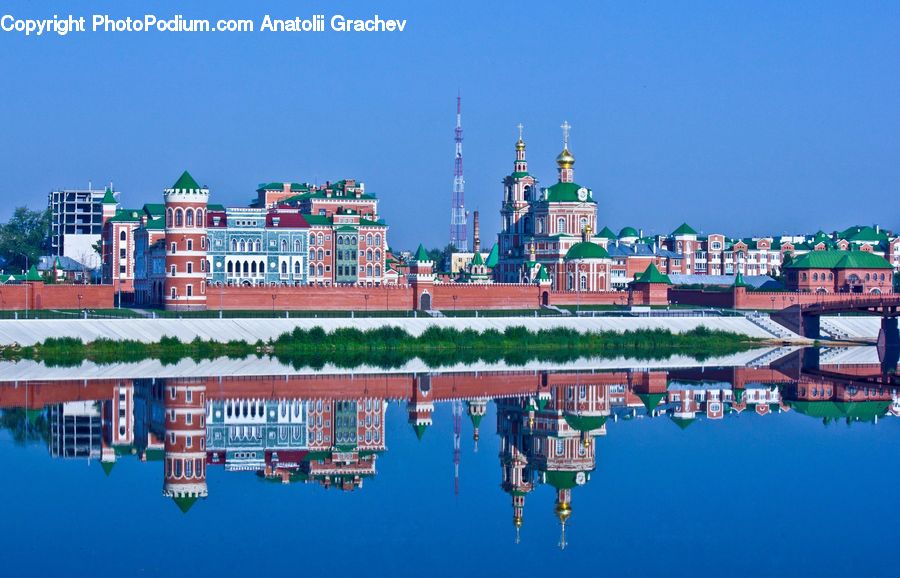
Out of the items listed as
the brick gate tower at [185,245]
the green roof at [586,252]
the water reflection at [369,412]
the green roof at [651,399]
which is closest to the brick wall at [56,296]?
the brick gate tower at [185,245]

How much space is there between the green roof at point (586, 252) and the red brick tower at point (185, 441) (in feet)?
117

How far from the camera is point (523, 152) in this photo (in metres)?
89.2

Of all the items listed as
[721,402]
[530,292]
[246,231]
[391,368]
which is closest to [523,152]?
[530,292]

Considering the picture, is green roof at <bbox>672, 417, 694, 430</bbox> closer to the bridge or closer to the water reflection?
the water reflection

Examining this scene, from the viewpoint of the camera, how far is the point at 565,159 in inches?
3273

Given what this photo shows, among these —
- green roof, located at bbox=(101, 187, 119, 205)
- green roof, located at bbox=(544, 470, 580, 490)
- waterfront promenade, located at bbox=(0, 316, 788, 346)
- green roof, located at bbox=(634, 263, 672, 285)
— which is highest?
green roof, located at bbox=(101, 187, 119, 205)

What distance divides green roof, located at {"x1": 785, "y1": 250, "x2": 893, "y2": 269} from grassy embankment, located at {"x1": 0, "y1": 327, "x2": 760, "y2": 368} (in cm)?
1572

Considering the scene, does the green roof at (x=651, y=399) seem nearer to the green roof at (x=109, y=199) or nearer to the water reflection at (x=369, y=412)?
the water reflection at (x=369, y=412)

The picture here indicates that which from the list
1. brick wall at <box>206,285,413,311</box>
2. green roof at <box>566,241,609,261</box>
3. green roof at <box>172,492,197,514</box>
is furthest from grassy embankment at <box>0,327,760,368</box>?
green roof at <box>172,492,197,514</box>

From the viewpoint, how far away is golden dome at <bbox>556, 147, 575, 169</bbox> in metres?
83.1

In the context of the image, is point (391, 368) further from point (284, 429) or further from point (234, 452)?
point (234, 452)

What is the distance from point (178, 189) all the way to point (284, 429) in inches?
1164

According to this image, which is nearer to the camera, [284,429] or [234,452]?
[234,452]

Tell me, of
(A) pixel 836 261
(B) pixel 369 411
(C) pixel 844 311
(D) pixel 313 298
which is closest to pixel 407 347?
(D) pixel 313 298
